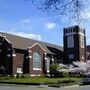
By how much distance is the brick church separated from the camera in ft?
215

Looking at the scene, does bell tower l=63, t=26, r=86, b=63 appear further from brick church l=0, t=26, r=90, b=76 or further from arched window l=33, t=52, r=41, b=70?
arched window l=33, t=52, r=41, b=70

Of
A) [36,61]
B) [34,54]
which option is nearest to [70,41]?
[34,54]

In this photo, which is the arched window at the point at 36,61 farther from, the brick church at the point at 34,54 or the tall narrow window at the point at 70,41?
the tall narrow window at the point at 70,41

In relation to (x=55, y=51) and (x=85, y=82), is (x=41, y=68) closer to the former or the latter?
(x=55, y=51)

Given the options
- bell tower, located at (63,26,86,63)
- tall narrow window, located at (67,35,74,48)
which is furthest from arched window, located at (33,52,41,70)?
tall narrow window, located at (67,35,74,48)

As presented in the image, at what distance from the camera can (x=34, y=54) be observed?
230 ft

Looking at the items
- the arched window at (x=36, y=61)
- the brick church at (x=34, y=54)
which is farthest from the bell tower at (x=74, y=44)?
the arched window at (x=36, y=61)

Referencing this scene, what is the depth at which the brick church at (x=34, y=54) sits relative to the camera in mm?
65562

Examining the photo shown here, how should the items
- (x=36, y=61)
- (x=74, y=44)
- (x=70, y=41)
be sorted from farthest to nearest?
(x=70, y=41) < (x=74, y=44) < (x=36, y=61)

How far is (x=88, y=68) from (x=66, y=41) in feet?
78.9

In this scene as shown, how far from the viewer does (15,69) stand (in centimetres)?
6481

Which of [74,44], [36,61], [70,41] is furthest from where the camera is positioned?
[70,41]

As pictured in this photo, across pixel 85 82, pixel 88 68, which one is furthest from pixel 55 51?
pixel 85 82

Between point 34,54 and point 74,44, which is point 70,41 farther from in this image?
point 34,54
